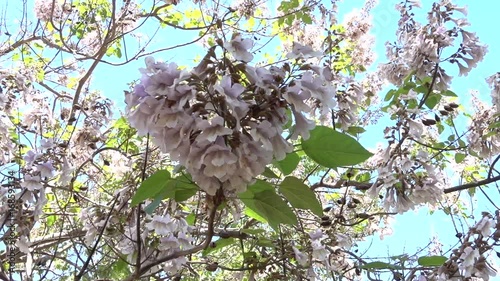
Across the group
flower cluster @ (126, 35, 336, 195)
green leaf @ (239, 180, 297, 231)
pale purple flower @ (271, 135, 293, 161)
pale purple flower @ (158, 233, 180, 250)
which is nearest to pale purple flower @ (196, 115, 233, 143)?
flower cluster @ (126, 35, 336, 195)

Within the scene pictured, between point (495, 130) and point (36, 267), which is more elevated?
point (495, 130)

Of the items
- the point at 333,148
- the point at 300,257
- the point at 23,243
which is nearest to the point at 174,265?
the point at 300,257

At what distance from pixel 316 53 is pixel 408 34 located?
5.62ft

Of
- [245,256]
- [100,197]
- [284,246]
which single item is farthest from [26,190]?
[100,197]

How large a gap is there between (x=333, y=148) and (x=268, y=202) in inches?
6.9

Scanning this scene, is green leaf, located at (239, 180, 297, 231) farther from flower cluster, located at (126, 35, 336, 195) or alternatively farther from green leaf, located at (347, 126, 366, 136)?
green leaf, located at (347, 126, 366, 136)

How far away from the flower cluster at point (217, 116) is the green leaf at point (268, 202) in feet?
0.43

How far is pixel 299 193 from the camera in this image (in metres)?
1.13

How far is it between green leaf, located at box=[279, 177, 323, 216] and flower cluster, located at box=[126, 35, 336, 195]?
149mm

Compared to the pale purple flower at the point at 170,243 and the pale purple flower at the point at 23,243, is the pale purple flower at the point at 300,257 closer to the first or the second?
the pale purple flower at the point at 170,243

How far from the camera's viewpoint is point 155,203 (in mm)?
1160

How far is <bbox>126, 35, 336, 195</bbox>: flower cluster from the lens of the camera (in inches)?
35.9

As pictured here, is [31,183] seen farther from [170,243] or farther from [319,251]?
[319,251]

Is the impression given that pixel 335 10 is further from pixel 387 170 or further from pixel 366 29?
pixel 387 170
